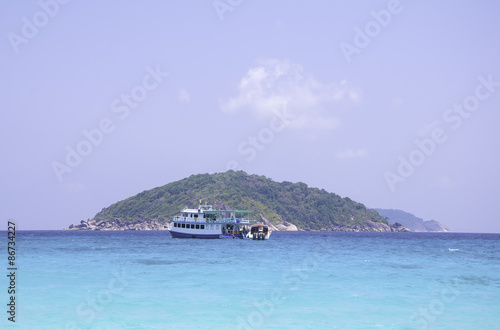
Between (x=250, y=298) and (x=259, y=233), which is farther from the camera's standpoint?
(x=259, y=233)

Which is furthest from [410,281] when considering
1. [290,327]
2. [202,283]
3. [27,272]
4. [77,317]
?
[27,272]

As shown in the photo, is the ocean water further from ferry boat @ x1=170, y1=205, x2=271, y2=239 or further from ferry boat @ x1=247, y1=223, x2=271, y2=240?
ferry boat @ x1=247, y1=223, x2=271, y2=240

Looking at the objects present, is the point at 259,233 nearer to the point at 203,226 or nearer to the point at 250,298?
the point at 203,226

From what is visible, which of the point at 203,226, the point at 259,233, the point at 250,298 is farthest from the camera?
the point at 259,233

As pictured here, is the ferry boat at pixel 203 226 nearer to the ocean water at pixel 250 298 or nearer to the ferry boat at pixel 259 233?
the ferry boat at pixel 259 233

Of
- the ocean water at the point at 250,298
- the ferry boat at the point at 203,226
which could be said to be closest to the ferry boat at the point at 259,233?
the ferry boat at the point at 203,226

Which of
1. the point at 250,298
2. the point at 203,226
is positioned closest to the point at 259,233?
the point at 203,226

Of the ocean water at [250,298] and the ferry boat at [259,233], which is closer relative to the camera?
the ocean water at [250,298]

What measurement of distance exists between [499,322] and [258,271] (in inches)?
736

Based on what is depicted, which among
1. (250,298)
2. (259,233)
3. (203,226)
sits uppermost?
(203,226)

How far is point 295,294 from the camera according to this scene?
85.5ft

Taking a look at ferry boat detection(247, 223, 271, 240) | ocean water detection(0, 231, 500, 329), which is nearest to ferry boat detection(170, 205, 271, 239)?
ferry boat detection(247, 223, 271, 240)

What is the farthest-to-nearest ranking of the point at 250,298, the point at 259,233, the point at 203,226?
the point at 259,233 → the point at 203,226 → the point at 250,298

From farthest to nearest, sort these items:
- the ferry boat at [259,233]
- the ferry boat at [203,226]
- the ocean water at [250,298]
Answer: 1. the ferry boat at [259,233]
2. the ferry boat at [203,226]
3. the ocean water at [250,298]
